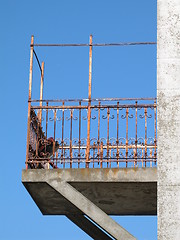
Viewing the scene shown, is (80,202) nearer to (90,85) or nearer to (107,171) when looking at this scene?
(107,171)

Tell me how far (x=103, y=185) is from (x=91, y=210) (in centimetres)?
49

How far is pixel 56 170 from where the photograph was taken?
15.0 meters

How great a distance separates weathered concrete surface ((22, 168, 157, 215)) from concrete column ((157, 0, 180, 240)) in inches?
28.0

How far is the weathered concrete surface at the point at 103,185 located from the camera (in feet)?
48.2

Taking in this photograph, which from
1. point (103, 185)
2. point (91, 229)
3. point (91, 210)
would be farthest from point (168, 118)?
point (91, 229)

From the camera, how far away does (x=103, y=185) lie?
14.9 m

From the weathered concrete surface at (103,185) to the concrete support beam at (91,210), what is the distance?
117 millimetres

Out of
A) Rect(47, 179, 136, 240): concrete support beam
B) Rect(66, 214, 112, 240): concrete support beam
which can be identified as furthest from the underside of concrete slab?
Rect(66, 214, 112, 240): concrete support beam

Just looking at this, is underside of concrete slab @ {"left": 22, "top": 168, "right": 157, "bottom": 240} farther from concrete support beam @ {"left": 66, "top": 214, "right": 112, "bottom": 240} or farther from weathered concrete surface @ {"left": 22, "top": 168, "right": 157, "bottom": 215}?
concrete support beam @ {"left": 66, "top": 214, "right": 112, "bottom": 240}

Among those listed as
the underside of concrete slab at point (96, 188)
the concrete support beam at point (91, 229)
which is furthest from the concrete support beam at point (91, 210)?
the concrete support beam at point (91, 229)

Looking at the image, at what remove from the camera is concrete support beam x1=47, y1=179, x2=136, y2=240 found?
47.3 ft

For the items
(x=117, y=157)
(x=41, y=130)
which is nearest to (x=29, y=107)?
(x=41, y=130)

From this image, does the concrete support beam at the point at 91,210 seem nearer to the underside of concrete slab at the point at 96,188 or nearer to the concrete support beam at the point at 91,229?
the underside of concrete slab at the point at 96,188

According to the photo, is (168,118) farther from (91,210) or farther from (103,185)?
(91,210)
